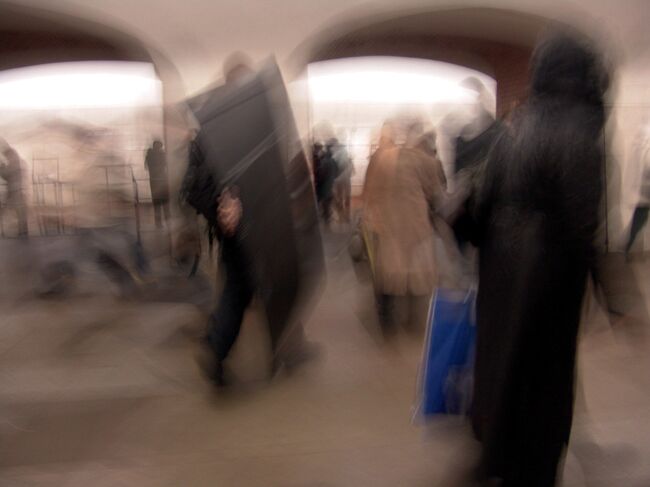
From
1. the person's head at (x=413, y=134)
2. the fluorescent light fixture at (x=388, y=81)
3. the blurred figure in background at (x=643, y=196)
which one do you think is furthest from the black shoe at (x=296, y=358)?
the fluorescent light fixture at (x=388, y=81)

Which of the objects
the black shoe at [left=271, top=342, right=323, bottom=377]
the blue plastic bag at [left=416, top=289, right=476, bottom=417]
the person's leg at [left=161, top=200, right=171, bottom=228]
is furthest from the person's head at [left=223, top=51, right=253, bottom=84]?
the person's leg at [left=161, top=200, right=171, bottom=228]

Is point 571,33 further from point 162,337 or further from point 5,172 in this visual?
point 5,172

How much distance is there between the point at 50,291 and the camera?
7496 mm

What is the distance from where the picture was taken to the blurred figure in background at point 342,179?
29.3ft

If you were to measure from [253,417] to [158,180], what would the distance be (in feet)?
14.7

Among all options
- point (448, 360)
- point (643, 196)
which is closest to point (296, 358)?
point (448, 360)

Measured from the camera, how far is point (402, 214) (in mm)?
5262

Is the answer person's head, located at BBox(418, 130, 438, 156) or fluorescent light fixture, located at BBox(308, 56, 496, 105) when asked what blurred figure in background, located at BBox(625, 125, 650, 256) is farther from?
person's head, located at BBox(418, 130, 438, 156)

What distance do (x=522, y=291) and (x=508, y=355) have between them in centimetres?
23

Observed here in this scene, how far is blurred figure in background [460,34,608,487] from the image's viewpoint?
2422 millimetres

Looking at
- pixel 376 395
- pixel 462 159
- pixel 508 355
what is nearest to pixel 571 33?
pixel 508 355

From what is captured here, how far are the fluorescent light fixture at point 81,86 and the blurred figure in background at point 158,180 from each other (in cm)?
131

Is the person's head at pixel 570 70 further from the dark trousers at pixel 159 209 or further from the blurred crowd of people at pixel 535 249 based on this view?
the dark trousers at pixel 159 209

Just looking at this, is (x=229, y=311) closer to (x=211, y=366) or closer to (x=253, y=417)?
(x=211, y=366)
